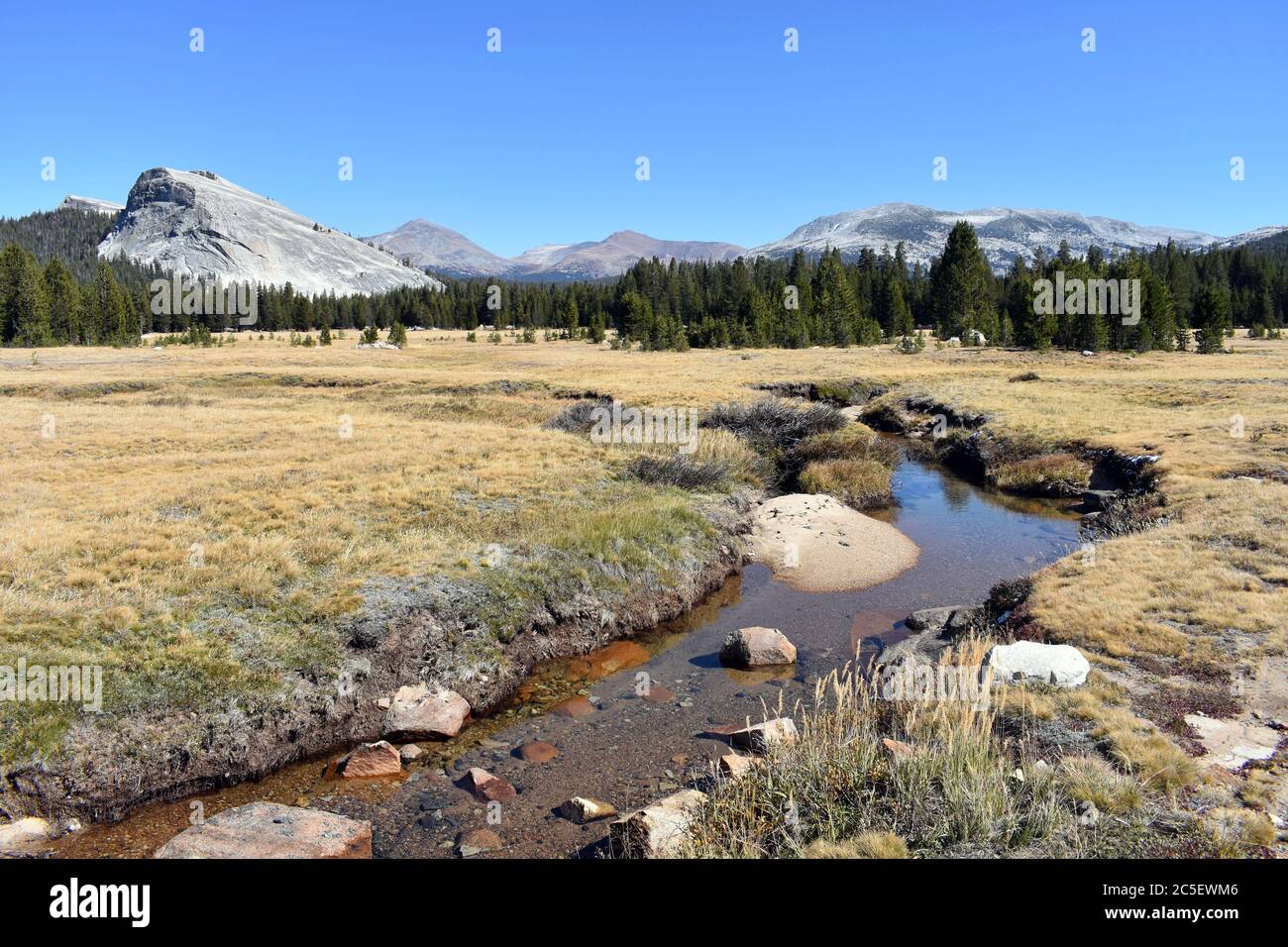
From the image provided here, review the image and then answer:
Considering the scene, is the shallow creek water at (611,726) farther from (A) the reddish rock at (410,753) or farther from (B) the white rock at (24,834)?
(B) the white rock at (24,834)

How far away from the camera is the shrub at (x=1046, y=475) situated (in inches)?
1110

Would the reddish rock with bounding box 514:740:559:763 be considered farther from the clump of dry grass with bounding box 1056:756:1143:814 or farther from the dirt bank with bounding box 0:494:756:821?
the clump of dry grass with bounding box 1056:756:1143:814

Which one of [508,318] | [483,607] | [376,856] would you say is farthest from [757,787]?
[508,318]

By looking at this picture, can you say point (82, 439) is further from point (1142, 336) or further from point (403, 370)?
point (1142, 336)

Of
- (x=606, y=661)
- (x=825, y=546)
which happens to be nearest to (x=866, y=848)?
(x=606, y=661)

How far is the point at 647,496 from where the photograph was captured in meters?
22.3

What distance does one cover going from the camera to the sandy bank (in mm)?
19592

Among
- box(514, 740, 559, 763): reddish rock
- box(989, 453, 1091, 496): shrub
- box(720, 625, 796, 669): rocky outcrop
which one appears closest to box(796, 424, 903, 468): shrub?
box(989, 453, 1091, 496): shrub

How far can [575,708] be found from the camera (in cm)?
1259

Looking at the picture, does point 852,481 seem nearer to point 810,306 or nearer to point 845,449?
point 845,449

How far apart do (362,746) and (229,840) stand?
2643 millimetres

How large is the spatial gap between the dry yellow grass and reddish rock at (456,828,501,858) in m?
4.62

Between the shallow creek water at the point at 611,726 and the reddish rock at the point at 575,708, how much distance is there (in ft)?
0.12

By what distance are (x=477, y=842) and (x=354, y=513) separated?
36.7 ft
